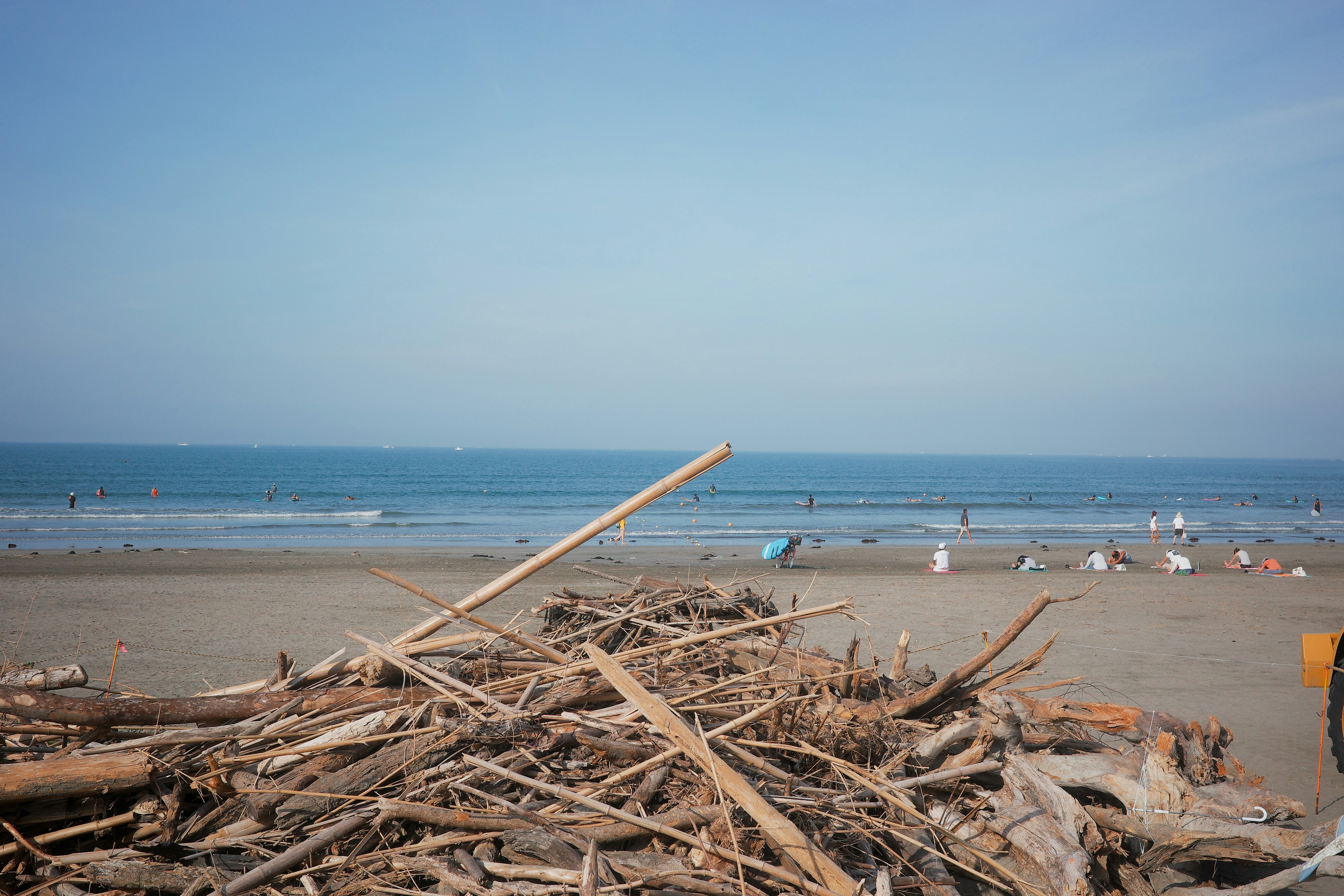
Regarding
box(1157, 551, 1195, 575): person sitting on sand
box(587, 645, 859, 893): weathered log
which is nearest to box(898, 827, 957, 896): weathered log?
box(587, 645, 859, 893): weathered log

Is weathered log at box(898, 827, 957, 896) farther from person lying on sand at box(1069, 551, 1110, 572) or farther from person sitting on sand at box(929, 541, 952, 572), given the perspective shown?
person lying on sand at box(1069, 551, 1110, 572)

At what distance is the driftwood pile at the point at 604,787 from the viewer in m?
2.59

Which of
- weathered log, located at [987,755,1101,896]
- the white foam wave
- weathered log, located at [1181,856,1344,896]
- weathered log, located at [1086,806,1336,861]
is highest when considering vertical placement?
weathered log, located at [987,755,1101,896]

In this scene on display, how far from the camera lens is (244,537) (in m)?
28.6

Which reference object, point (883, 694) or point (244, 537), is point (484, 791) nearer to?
point (883, 694)

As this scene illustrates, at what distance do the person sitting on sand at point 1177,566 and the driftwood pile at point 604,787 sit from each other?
59.1 ft

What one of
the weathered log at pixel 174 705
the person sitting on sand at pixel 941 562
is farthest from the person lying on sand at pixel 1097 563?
the weathered log at pixel 174 705

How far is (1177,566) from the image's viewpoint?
19.0m

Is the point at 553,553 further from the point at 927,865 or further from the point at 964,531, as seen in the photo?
the point at 964,531

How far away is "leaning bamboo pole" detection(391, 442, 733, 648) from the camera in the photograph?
2.95 meters

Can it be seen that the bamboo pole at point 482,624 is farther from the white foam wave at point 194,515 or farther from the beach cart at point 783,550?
the white foam wave at point 194,515

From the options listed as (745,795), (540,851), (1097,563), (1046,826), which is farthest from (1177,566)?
(540,851)

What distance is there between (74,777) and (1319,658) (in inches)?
281

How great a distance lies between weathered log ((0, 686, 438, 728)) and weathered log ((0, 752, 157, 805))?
0.21 m
